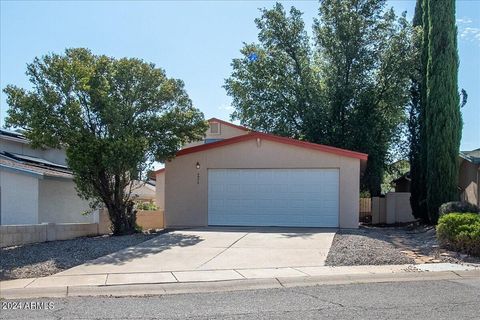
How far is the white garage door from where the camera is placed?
18.7m

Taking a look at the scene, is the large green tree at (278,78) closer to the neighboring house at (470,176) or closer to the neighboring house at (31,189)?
the neighboring house at (470,176)

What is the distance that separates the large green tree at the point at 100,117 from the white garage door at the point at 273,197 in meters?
3.46

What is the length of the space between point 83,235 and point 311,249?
792 centimetres

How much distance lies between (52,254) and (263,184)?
907 cm

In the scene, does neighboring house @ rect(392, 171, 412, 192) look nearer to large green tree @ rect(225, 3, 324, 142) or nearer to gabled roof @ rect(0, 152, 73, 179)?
large green tree @ rect(225, 3, 324, 142)

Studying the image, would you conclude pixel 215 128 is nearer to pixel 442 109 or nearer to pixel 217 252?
pixel 442 109

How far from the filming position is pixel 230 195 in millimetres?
19469

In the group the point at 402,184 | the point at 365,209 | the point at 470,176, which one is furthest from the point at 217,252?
the point at 402,184

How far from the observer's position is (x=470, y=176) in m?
23.0

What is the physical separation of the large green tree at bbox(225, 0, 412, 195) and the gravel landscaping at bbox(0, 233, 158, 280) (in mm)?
12538

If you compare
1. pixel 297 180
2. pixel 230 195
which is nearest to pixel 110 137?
pixel 230 195

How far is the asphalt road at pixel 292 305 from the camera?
671 cm

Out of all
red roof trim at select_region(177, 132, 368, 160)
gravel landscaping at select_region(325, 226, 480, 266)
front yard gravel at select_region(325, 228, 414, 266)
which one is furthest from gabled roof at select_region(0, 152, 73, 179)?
front yard gravel at select_region(325, 228, 414, 266)

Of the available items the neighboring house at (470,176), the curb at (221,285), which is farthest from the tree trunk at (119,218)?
the neighboring house at (470,176)
